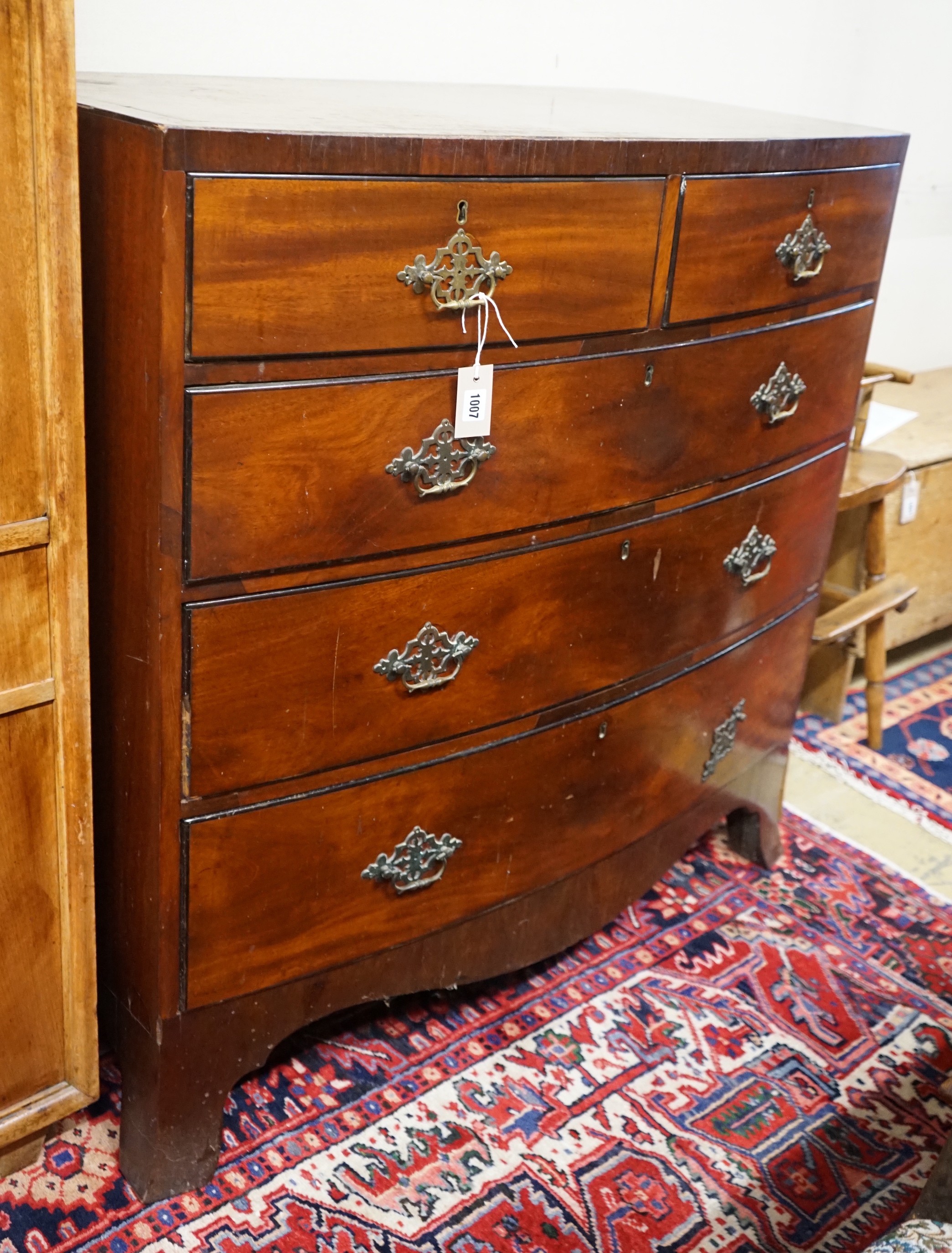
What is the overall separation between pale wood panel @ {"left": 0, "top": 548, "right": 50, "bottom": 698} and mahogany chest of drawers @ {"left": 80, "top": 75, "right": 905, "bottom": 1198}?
89 millimetres

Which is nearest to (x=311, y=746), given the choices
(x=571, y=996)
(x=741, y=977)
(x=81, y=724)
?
(x=81, y=724)

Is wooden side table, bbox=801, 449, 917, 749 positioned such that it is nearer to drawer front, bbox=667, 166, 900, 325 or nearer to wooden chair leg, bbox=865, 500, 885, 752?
wooden chair leg, bbox=865, 500, 885, 752

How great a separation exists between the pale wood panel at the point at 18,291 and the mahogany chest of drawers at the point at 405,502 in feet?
0.30

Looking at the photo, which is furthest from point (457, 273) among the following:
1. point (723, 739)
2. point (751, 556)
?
point (723, 739)

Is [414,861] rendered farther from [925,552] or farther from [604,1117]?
[925,552]

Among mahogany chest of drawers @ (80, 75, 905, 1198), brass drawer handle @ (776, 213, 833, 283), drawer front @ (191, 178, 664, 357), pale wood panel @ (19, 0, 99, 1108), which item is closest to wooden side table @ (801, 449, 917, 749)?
mahogany chest of drawers @ (80, 75, 905, 1198)

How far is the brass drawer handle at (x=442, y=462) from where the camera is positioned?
1.32 metres

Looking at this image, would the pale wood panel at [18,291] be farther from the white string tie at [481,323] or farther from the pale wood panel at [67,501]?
the white string tie at [481,323]

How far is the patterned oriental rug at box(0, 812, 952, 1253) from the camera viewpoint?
1550 millimetres

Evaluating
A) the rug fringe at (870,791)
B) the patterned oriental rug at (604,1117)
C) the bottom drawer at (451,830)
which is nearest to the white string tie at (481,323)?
the bottom drawer at (451,830)

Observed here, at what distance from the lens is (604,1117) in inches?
68.6

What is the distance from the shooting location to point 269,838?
1.42 m

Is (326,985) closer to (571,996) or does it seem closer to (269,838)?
(269,838)

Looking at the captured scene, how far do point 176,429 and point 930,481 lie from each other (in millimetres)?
2048
